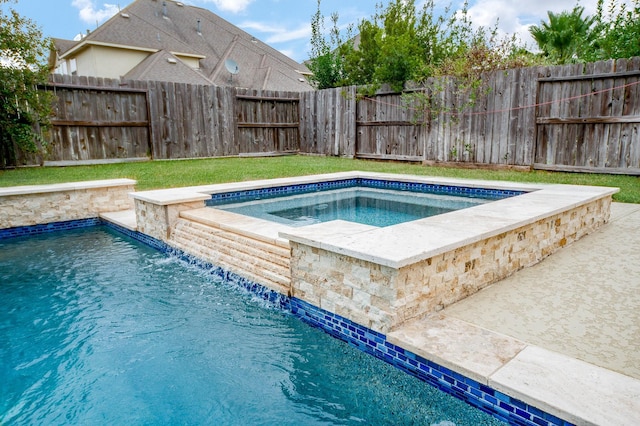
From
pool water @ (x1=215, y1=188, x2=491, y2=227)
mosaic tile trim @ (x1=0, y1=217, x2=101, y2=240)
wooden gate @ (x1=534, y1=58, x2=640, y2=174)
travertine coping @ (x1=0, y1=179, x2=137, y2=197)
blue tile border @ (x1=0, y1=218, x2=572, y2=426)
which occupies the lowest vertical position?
blue tile border @ (x1=0, y1=218, x2=572, y2=426)

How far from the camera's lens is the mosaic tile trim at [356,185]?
19.8 ft

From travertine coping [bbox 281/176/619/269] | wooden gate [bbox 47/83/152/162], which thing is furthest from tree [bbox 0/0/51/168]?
travertine coping [bbox 281/176/619/269]

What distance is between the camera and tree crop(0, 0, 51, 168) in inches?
293

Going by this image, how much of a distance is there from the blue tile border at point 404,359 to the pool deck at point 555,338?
57mm

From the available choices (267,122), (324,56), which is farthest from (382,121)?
(324,56)

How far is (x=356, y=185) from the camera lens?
304 inches

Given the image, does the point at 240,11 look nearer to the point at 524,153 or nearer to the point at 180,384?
the point at 524,153

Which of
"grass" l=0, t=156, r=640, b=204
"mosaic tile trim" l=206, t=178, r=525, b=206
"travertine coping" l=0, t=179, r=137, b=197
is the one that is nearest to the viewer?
"travertine coping" l=0, t=179, r=137, b=197

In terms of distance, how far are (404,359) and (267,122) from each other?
35.0 feet

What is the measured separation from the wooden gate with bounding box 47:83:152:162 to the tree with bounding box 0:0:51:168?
23.2 inches

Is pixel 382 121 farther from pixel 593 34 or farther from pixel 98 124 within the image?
pixel 593 34

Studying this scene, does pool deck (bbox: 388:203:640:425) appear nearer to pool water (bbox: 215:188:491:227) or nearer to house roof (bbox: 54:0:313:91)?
pool water (bbox: 215:188:491:227)

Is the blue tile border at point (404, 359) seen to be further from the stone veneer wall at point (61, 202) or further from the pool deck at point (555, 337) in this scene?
the stone veneer wall at point (61, 202)

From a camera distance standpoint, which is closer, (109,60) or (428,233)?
(428,233)
